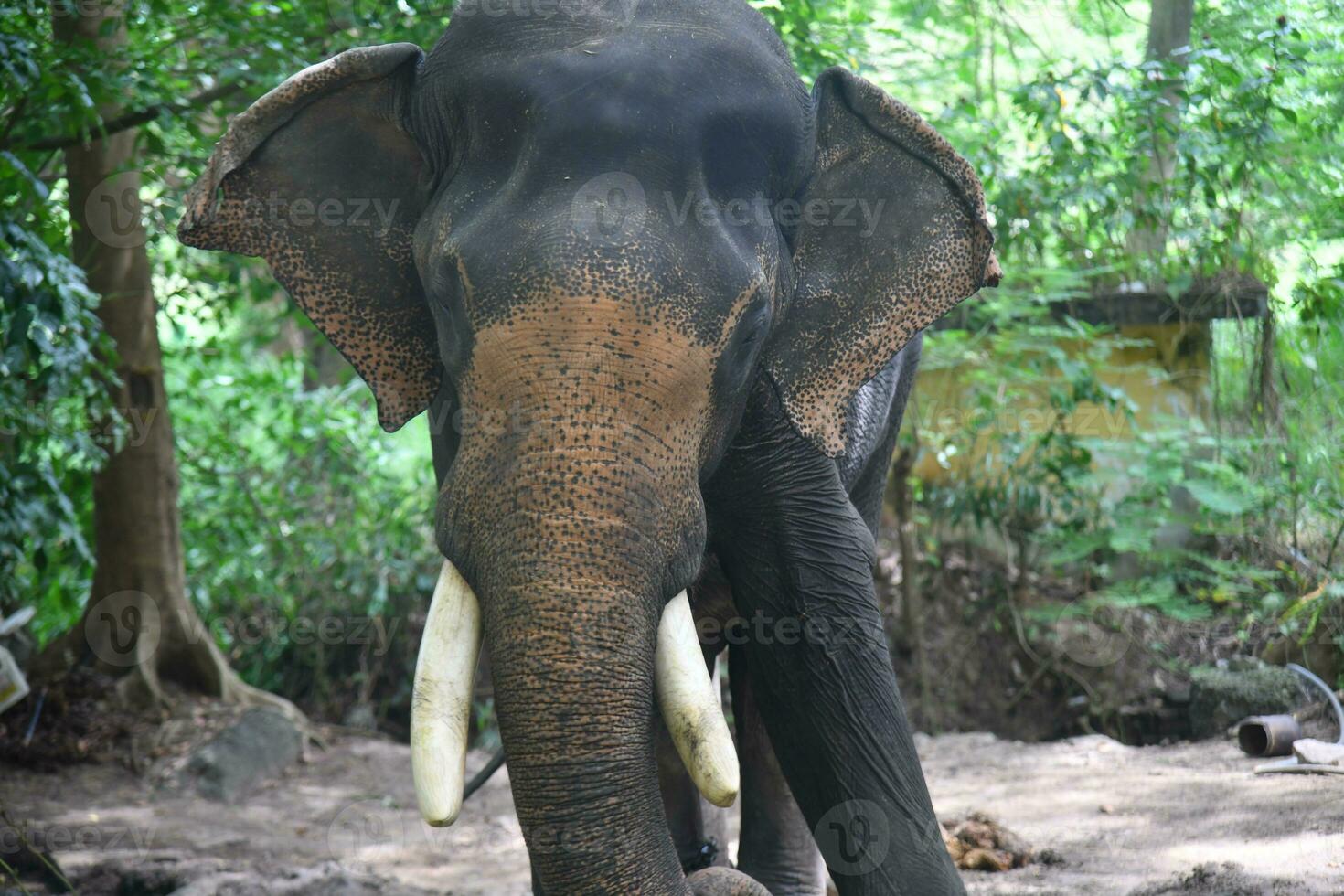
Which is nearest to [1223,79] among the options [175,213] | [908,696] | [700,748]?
[908,696]

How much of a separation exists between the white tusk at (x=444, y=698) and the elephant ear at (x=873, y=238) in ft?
3.50

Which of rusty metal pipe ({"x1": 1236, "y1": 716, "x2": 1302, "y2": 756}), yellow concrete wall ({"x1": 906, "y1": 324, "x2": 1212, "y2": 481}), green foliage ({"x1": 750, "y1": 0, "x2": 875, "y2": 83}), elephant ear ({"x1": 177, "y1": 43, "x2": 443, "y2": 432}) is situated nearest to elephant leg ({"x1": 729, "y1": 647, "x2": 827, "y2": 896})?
elephant ear ({"x1": 177, "y1": 43, "x2": 443, "y2": 432})

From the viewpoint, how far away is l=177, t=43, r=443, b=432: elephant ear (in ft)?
11.0

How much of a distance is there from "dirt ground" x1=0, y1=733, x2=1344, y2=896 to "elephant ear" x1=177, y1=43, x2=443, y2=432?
7.31 ft

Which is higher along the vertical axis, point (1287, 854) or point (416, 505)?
point (1287, 854)

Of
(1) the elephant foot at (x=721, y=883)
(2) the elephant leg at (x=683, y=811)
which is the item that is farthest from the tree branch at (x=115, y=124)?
(1) the elephant foot at (x=721, y=883)

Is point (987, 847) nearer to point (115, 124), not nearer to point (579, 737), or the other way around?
point (579, 737)

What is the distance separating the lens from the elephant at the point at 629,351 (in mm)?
2406

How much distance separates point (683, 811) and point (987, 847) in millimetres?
1248

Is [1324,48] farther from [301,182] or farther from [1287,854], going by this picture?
[301,182]

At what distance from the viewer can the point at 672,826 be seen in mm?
4465

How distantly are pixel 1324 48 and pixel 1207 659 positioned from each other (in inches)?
130

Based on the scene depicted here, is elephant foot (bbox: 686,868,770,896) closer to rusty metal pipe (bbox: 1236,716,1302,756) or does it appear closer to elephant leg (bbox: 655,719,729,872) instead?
elephant leg (bbox: 655,719,729,872)

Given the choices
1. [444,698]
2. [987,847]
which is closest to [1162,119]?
[987,847]
